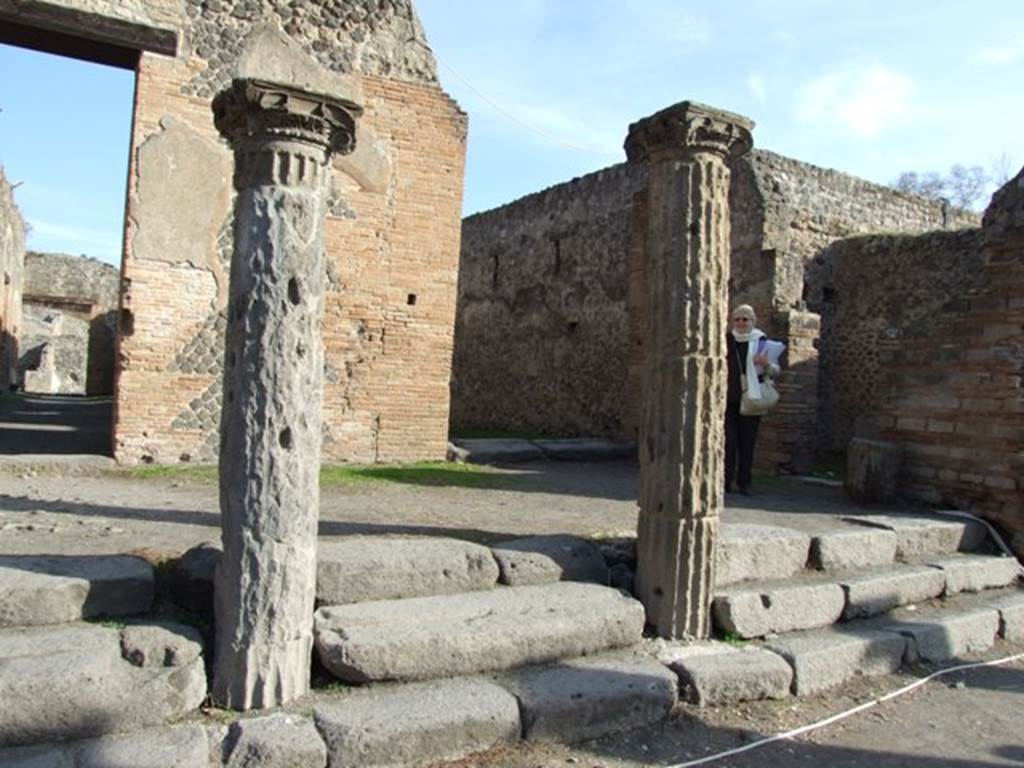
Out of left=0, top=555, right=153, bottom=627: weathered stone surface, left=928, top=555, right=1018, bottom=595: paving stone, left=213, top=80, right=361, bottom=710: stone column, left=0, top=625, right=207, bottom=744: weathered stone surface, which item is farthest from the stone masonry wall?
left=0, top=555, right=153, bottom=627: weathered stone surface

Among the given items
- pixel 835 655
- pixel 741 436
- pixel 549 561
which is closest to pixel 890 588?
pixel 835 655

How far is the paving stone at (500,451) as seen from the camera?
9.99 meters

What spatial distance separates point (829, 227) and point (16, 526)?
11.1 metres

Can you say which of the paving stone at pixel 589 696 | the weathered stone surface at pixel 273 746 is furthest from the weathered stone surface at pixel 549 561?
the weathered stone surface at pixel 273 746

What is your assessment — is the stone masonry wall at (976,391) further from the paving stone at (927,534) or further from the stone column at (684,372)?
the stone column at (684,372)

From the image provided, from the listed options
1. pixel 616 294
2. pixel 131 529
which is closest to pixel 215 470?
pixel 131 529

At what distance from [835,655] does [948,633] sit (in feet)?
3.49

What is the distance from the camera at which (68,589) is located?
3.45m

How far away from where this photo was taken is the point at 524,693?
365 centimetres

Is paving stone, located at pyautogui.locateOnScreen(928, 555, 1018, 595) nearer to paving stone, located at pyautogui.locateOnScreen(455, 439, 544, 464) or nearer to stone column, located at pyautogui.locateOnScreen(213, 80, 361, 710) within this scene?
stone column, located at pyautogui.locateOnScreen(213, 80, 361, 710)

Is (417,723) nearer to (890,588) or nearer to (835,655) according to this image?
(835,655)

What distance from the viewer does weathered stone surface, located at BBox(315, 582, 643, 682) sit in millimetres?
3594

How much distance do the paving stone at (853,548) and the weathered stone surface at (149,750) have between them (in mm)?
3912

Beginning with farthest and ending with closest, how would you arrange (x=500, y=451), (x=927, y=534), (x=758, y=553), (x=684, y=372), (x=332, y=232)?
(x=500, y=451), (x=332, y=232), (x=927, y=534), (x=758, y=553), (x=684, y=372)
